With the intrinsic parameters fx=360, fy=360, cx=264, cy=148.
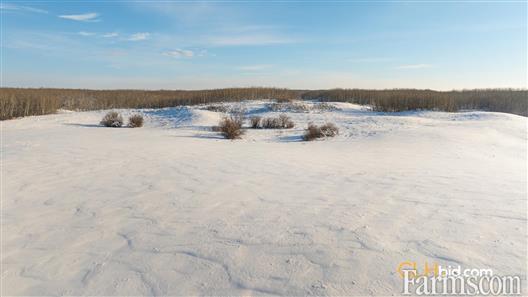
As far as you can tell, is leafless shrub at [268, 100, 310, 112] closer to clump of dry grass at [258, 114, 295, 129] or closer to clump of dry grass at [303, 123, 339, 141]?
clump of dry grass at [258, 114, 295, 129]

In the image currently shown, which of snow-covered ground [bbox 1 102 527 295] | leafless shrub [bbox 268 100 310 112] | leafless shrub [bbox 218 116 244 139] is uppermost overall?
leafless shrub [bbox 268 100 310 112]

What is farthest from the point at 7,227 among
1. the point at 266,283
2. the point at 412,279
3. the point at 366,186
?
the point at 366,186

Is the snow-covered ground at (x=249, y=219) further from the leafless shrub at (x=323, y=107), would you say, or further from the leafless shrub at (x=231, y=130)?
the leafless shrub at (x=323, y=107)

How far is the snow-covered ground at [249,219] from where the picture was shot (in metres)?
2.74

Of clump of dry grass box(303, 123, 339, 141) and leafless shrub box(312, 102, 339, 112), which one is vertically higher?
leafless shrub box(312, 102, 339, 112)

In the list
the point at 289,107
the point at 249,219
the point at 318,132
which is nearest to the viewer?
the point at 249,219

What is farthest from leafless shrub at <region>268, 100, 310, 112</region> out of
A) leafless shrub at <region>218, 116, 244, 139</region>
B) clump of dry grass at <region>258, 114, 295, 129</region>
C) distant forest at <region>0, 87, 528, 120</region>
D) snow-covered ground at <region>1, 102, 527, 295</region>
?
snow-covered ground at <region>1, 102, 527, 295</region>

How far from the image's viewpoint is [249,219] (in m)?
3.79

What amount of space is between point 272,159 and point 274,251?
3.97m

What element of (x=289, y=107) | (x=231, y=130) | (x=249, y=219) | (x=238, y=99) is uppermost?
(x=238, y=99)

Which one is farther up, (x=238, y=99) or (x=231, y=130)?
(x=238, y=99)

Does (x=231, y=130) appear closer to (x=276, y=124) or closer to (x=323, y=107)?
(x=276, y=124)

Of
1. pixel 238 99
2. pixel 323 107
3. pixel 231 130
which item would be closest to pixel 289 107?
pixel 323 107

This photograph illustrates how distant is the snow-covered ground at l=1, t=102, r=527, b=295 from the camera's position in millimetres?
2740
